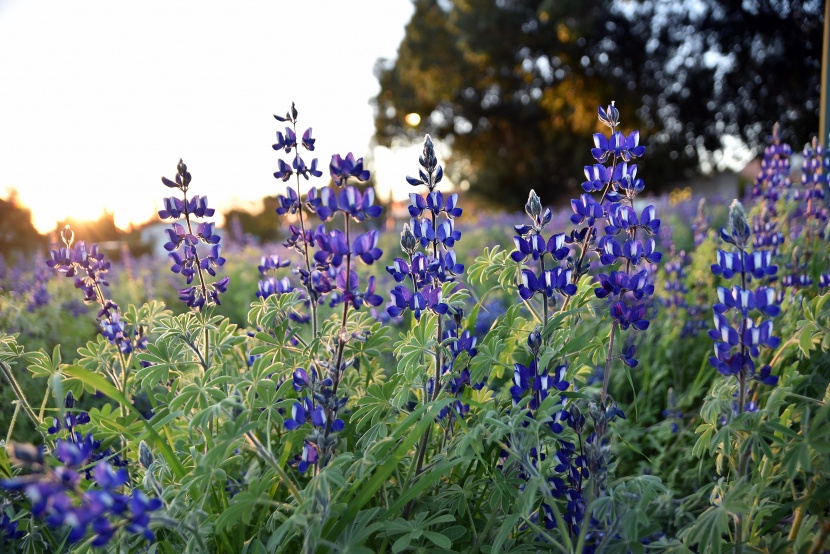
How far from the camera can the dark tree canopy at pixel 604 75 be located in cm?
2269

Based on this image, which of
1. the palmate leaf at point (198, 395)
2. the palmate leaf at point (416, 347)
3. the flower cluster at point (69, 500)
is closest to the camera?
the flower cluster at point (69, 500)

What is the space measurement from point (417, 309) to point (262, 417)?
59cm

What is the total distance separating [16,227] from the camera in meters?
7.57

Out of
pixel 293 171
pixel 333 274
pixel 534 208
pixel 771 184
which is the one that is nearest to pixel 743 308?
pixel 534 208

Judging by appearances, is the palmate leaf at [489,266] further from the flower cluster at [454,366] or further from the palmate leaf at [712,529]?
the palmate leaf at [712,529]

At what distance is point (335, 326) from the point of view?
5.45 ft

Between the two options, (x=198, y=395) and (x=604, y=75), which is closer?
(x=198, y=395)

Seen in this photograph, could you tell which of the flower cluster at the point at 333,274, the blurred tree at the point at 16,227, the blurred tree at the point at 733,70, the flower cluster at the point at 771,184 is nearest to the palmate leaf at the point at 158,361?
the flower cluster at the point at 333,274

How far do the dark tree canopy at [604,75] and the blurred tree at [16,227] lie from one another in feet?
65.7

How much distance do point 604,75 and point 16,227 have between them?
2404cm

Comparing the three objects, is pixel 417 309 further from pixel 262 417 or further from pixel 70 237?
pixel 70 237

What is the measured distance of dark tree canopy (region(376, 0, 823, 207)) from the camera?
22688 mm

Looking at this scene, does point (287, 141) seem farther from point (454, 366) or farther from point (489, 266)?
point (454, 366)

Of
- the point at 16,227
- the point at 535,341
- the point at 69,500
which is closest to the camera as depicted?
the point at 69,500
